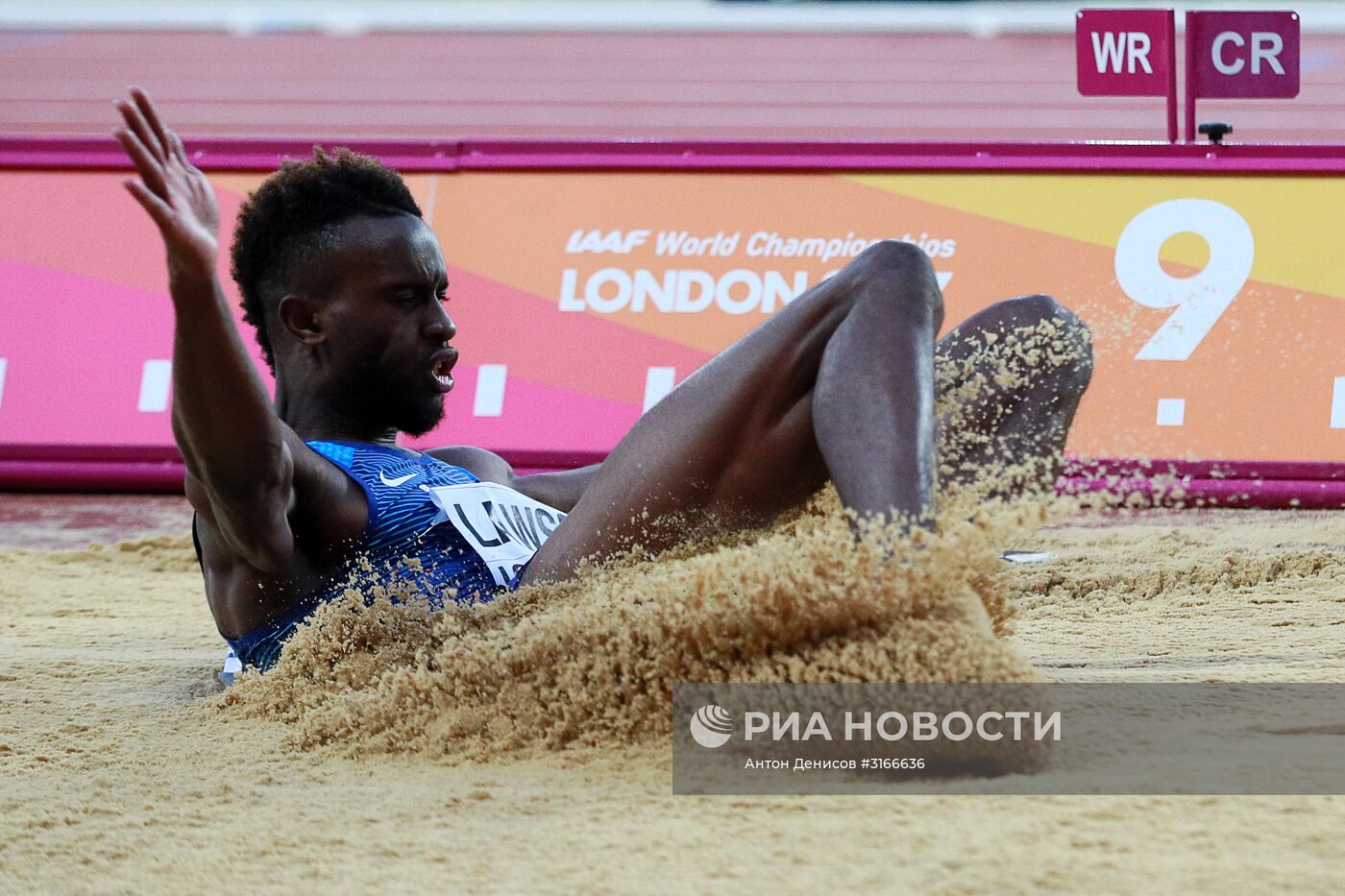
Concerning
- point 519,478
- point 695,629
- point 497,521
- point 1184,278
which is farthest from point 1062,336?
point 1184,278

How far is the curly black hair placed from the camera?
2.14 meters

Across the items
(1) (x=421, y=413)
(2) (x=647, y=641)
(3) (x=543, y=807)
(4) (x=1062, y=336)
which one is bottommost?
(3) (x=543, y=807)

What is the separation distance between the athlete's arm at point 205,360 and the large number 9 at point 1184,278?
2.69 metres

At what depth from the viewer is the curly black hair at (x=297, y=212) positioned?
7.02 ft

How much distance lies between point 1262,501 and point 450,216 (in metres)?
2.26

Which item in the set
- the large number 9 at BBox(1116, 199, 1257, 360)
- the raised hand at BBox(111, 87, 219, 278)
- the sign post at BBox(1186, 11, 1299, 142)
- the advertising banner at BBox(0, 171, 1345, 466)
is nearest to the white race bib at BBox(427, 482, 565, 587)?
the raised hand at BBox(111, 87, 219, 278)

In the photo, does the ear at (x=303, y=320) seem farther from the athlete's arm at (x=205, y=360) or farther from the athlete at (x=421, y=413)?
the athlete's arm at (x=205, y=360)

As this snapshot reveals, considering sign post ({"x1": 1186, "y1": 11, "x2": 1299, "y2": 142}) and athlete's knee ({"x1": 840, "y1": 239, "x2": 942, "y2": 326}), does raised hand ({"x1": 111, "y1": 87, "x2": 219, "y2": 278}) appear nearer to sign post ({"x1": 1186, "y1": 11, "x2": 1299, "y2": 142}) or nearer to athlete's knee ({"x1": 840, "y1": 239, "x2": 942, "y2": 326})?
athlete's knee ({"x1": 840, "y1": 239, "x2": 942, "y2": 326})

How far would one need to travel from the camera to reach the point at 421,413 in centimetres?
218

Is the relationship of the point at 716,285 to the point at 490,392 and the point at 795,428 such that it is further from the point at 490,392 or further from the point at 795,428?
the point at 795,428

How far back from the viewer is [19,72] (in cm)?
900

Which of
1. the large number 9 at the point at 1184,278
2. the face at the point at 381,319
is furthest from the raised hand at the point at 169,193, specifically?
the large number 9 at the point at 1184,278

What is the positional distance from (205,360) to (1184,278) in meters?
2.91

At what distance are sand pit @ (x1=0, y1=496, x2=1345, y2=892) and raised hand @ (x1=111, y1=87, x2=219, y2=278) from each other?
1.82ft
